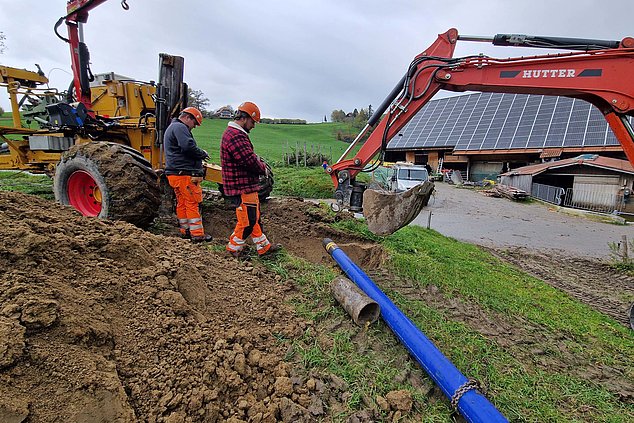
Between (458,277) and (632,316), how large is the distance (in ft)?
7.49

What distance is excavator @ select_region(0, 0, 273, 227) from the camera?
421 cm

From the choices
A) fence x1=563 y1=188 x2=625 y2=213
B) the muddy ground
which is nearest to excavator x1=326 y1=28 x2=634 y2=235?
the muddy ground

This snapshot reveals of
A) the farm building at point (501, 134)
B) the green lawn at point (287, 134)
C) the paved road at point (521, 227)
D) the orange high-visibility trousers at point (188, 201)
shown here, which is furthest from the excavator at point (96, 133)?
the green lawn at point (287, 134)

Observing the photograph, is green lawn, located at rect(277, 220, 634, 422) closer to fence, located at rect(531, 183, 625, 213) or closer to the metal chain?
the metal chain

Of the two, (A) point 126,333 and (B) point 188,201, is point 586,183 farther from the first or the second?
(A) point 126,333

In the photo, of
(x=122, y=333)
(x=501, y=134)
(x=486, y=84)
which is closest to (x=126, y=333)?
(x=122, y=333)

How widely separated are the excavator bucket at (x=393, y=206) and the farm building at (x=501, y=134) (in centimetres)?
1810

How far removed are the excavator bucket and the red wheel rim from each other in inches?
145

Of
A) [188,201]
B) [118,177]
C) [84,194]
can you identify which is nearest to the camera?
[118,177]

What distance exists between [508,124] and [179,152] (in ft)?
77.6

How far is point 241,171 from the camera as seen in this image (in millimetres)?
4113

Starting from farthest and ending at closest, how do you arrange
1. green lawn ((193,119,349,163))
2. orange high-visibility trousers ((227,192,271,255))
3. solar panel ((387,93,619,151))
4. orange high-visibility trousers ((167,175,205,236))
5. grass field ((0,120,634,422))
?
green lawn ((193,119,349,163)) → solar panel ((387,93,619,151)) → orange high-visibility trousers ((167,175,205,236)) → orange high-visibility trousers ((227,192,271,255)) → grass field ((0,120,634,422))

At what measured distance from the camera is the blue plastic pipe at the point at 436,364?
7.13 ft

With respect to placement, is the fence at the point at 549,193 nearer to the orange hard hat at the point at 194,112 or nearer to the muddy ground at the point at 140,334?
the muddy ground at the point at 140,334
